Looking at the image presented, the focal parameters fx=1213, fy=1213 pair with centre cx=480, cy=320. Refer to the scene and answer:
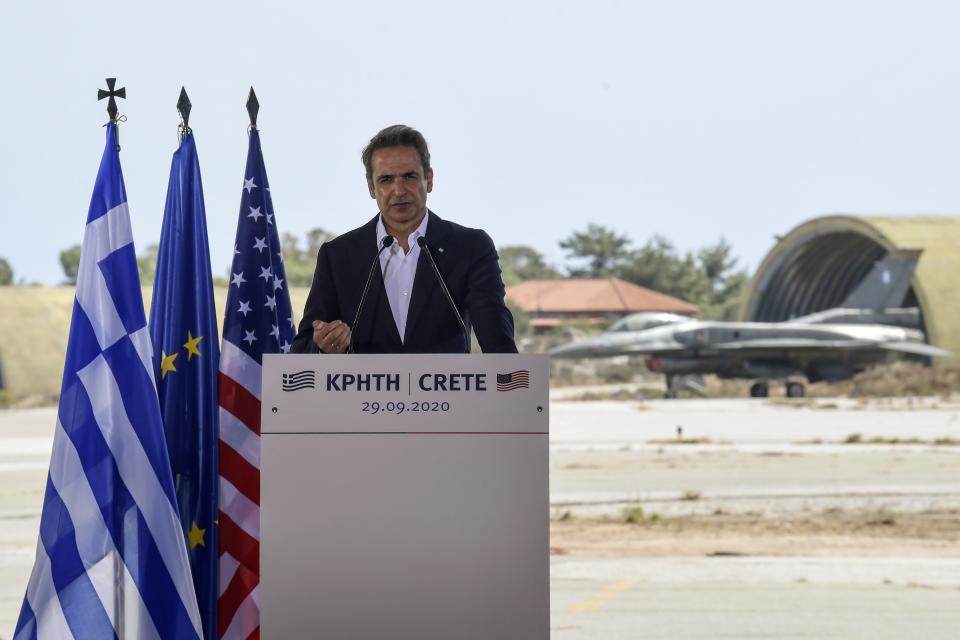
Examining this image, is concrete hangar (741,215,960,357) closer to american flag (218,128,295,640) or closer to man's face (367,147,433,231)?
american flag (218,128,295,640)

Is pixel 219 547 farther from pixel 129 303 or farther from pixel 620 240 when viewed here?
pixel 620 240

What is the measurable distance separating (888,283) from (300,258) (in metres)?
82.0

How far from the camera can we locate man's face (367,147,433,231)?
386 centimetres

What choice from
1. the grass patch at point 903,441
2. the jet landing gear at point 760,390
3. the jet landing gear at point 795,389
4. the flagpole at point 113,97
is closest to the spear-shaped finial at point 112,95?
the flagpole at point 113,97

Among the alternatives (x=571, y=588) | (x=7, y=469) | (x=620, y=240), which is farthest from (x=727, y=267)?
(x=571, y=588)

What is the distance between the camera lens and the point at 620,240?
4628 inches

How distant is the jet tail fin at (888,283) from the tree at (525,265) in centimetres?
7490

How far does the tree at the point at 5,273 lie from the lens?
4361 inches

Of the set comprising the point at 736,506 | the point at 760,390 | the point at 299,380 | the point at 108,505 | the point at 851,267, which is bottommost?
the point at 760,390

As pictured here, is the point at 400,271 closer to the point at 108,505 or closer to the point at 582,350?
the point at 108,505

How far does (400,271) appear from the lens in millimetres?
4004

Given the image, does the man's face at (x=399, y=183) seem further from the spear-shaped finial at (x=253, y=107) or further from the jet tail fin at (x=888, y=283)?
the jet tail fin at (x=888, y=283)

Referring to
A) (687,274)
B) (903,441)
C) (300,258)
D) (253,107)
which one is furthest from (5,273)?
(253,107)

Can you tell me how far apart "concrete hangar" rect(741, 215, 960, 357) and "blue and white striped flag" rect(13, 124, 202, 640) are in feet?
159
